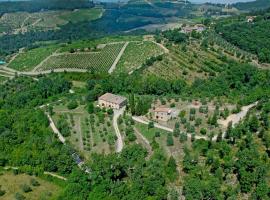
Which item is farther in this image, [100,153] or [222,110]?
[222,110]

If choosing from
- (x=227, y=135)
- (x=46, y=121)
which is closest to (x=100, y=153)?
(x=46, y=121)

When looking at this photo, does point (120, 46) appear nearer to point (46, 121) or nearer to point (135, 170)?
point (46, 121)

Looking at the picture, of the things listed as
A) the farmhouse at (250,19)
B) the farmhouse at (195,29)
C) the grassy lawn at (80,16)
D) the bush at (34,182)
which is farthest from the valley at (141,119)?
the grassy lawn at (80,16)

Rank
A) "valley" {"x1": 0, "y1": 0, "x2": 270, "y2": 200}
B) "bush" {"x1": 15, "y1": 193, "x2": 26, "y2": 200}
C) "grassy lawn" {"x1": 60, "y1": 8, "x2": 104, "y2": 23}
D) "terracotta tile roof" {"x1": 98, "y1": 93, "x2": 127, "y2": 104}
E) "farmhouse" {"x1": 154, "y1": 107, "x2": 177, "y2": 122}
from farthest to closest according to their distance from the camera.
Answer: "grassy lawn" {"x1": 60, "y1": 8, "x2": 104, "y2": 23}
"terracotta tile roof" {"x1": 98, "y1": 93, "x2": 127, "y2": 104}
"farmhouse" {"x1": 154, "y1": 107, "x2": 177, "y2": 122}
"valley" {"x1": 0, "y1": 0, "x2": 270, "y2": 200}
"bush" {"x1": 15, "y1": 193, "x2": 26, "y2": 200}

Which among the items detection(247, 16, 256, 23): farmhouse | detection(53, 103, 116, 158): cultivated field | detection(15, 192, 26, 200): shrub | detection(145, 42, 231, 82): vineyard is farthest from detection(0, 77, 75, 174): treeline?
detection(247, 16, 256, 23): farmhouse

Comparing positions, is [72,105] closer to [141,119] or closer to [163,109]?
[141,119]

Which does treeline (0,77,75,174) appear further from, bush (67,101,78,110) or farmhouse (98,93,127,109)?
farmhouse (98,93,127,109)

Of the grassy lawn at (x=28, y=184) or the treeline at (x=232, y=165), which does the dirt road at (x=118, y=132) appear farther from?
the grassy lawn at (x=28, y=184)
